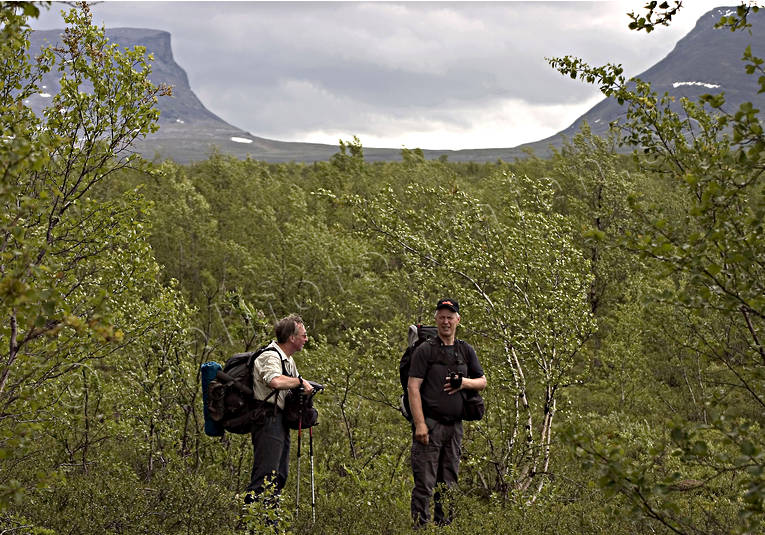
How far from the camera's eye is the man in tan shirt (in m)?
6.07

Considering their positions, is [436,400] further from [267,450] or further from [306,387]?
[267,450]

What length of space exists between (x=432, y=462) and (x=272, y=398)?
1.86m

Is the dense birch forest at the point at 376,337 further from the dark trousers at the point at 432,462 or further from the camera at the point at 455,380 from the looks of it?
the camera at the point at 455,380

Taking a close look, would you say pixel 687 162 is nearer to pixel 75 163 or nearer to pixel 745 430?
pixel 745 430

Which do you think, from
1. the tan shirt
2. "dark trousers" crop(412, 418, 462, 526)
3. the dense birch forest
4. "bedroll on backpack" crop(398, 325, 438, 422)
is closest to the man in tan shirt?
the tan shirt

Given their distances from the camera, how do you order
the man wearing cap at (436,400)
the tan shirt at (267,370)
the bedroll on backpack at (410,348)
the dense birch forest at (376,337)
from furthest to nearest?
the bedroll on backpack at (410,348), the man wearing cap at (436,400), the tan shirt at (267,370), the dense birch forest at (376,337)

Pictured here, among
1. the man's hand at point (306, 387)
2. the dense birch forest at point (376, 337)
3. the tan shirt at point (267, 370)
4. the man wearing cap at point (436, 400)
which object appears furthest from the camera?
the man wearing cap at point (436, 400)

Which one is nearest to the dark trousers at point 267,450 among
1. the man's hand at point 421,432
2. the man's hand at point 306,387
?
the man's hand at point 306,387

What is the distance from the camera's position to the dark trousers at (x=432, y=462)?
6.39 metres

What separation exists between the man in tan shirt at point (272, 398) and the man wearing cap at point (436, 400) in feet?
3.95

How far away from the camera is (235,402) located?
6125mm

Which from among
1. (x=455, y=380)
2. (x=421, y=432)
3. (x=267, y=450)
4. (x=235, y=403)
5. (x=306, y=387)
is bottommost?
(x=267, y=450)

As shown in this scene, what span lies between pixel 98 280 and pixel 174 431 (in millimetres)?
2475

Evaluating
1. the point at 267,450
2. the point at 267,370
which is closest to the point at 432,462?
the point at 267,450
